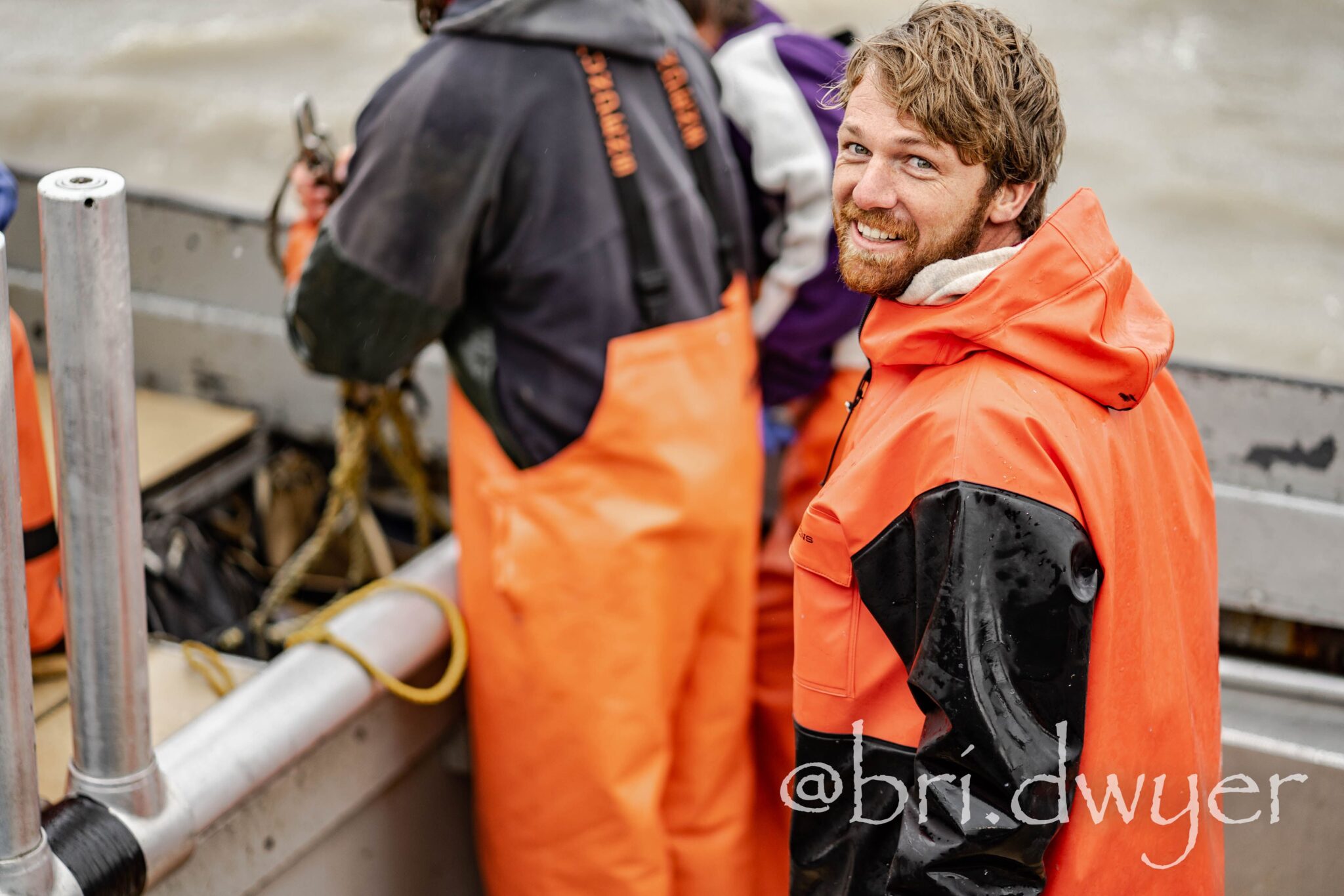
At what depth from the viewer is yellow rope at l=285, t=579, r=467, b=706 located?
2242 mm

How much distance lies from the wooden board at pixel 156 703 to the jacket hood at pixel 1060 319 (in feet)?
4.56

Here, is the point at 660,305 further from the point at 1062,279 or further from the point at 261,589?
the point at 261,589

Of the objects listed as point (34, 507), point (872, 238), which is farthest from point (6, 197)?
point (872, 238)

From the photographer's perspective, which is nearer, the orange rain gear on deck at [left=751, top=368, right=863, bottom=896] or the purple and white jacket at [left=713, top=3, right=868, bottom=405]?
the purple and white jacket at [left=713, top=3, right=868, bottom=405]

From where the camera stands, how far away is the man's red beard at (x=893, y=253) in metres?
1.21

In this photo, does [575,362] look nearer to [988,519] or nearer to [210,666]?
[210,666]

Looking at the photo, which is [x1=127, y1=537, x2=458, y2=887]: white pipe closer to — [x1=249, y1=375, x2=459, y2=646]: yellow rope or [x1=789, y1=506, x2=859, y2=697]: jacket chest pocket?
[x1=249, y1=375, x2=459, y2=646]: yellow rope

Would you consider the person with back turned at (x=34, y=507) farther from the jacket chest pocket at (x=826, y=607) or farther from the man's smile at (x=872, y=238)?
the man's smile at (x=872, y=238)

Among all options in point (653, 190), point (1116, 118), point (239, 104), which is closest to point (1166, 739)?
point (653, 190)

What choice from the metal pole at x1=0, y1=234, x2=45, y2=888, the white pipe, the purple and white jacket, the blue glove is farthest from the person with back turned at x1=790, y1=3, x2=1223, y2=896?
the blue glove

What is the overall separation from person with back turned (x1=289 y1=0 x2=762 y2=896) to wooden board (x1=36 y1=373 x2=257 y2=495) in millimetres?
941

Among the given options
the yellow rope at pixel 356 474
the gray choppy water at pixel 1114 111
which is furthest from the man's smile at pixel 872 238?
the gray choppy water at pixel 1114 111

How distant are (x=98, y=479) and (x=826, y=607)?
829 mm

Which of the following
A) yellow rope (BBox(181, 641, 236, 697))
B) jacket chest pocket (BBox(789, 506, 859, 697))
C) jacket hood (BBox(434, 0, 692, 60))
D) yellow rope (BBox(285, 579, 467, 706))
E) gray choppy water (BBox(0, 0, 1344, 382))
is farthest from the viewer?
gray choppy water (BBox(0, 0, 1344, 382))
